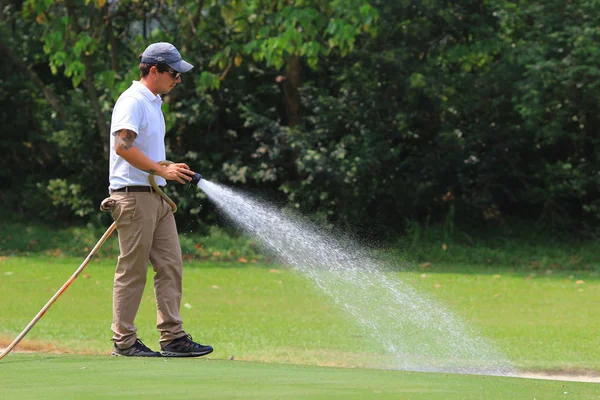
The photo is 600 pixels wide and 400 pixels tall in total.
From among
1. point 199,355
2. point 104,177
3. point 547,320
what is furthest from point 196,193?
point 199,355

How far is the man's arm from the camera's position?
672 centimetres

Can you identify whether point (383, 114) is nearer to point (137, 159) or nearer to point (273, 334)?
point (273, 334)

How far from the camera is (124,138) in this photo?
674 cm

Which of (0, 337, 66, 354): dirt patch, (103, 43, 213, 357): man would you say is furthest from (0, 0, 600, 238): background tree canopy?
(103, 43, 213, 357): man

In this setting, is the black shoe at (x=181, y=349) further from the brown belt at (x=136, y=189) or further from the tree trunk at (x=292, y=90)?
the tree trunk at (x=292, y=90)

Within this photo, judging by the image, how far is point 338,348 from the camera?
917cm

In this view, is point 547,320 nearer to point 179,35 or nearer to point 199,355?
point 199,355

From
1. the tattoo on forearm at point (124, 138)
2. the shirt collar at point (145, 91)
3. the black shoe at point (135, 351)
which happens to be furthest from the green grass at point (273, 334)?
the shirt collar at point (145, 91)

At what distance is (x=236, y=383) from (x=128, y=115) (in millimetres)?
2010

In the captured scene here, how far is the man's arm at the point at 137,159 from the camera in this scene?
6.72 metres

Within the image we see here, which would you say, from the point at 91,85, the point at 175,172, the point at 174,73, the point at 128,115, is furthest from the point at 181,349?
the point at 91,85

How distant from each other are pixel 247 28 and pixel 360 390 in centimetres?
1225

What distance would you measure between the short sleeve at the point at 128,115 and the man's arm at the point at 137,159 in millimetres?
31

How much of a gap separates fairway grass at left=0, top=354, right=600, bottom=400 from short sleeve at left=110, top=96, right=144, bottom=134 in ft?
4.63
